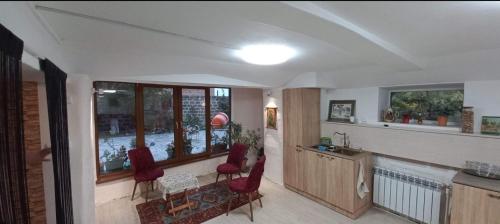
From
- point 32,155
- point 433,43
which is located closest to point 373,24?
point 433,43

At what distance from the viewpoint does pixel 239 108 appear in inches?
216

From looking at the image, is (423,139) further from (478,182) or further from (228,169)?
(228,169)

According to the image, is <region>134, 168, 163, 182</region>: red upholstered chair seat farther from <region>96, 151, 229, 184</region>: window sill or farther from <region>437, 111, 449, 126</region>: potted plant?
<region>437, 111, 449, 126</region>: potted plant

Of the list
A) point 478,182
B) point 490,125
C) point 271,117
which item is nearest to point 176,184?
point 271,117

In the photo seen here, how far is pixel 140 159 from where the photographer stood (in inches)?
150

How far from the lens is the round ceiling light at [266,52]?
2047 mm

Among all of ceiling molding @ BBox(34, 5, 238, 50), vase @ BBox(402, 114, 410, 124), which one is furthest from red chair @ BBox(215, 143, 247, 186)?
vase @ BBox(402, 114, 410, 124)

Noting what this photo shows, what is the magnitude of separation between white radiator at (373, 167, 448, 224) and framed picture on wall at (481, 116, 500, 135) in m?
0.82

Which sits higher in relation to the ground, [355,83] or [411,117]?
[355,83]

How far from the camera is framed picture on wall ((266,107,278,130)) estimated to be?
4.50m

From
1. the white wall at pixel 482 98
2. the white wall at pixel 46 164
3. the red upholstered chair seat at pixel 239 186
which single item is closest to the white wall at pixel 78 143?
the white wall at pixel 46 164

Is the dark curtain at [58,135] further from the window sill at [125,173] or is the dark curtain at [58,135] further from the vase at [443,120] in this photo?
the vase at [443,120]

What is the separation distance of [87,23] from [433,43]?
107 inches

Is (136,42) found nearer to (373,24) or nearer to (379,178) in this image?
(373,24)
